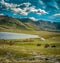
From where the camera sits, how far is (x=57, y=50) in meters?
60.4

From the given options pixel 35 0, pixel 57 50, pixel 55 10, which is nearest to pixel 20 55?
pixel 57 50

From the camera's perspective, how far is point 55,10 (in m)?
96.7

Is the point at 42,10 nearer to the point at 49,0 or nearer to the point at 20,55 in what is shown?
the point at 49,0

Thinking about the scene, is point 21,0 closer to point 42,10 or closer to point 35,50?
point 42,10

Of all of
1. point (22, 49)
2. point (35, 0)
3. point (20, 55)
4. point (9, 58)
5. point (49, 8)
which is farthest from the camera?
point (49, 8)

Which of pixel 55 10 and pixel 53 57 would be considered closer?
pixel 53 57

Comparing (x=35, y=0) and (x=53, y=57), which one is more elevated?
(x=35, y=0)

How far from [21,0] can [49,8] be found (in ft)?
42.4

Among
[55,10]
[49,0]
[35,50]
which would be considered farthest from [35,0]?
[35,50]

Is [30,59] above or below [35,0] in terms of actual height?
below

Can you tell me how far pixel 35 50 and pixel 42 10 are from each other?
113 feet

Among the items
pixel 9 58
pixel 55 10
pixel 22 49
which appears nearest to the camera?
pixel 9 58

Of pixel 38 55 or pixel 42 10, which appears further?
pixel 42 10

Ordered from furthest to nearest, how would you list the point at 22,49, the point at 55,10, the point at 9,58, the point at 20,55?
the point at 55,10 < the point at 22,49 < the point at 20,55 < the point at 9,58
